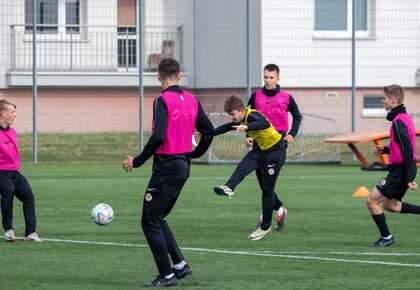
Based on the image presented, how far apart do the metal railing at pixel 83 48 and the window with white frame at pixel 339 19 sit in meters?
3.74

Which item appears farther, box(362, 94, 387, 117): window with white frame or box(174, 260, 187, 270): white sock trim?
box(362, 94, 387, 117): window with white frame

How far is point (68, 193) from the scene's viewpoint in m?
18.1

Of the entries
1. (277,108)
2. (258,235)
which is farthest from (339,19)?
(258,235)

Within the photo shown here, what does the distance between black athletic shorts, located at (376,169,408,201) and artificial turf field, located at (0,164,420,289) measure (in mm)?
537

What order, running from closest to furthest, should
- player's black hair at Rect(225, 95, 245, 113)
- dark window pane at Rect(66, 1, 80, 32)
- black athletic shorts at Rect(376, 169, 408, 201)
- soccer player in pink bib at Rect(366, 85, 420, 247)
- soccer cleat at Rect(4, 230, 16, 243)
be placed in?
1. soccer player in pink bib at Rect(366, 85, 420, 247)
2. black athletic shorts at Rect(376, 169, 408, 201)
3. player's black hair at Rect(225, 95, 245, 113)
4. soccer cleat at Rect(4, 230, 16, 243)
5. dark window pane at Rect(66, 1, 80, 32)

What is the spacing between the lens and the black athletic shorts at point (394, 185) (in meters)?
11.6

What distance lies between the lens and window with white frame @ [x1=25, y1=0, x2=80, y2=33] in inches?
1119

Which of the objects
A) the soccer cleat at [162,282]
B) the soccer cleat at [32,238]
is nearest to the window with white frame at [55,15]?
the soccer cleat at [32,238]

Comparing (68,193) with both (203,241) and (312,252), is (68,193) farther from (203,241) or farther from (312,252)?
(312,252)

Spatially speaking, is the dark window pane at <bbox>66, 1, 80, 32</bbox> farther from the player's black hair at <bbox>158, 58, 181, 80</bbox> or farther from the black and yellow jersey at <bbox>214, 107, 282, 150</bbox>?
the player's black hair at <bbox>158, 58, 181, 80</bbox>

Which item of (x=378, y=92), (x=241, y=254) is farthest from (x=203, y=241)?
(x=378, y=92)

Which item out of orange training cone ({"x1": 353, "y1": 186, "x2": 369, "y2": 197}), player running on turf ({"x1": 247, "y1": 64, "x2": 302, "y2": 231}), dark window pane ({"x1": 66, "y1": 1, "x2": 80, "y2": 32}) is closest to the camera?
player running on turf ({"x1": 247, "y1": 64, "x2": 302, "y2": 231})

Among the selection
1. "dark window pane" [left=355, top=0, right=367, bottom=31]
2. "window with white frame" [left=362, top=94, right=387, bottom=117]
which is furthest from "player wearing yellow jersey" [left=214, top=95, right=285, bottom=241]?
"dark window pane" [left=355, top=0, right=367, bottom=31]

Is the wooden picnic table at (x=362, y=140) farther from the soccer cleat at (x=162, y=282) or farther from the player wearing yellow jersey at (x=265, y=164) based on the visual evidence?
the soccer cleat at (x=162, y=282)
